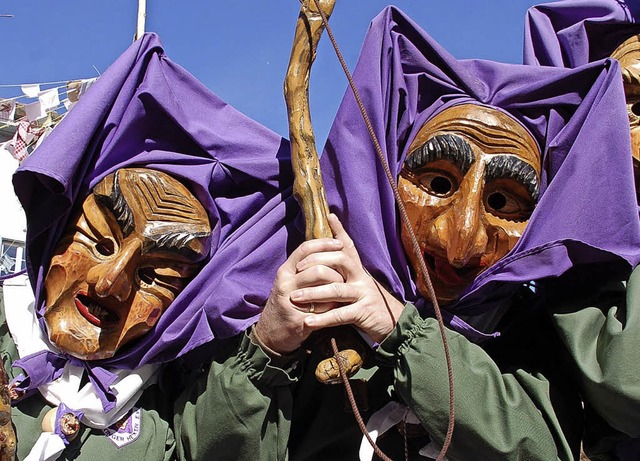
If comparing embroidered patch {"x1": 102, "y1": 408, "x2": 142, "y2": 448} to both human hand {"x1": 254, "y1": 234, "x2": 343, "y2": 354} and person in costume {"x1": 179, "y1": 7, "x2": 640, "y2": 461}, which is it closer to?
person in costume {"x1": 179, "y1": 7, "x2": 640, "y2": 461}

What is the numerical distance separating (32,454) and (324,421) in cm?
76

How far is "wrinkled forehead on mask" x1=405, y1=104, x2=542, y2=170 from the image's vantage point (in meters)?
2.02

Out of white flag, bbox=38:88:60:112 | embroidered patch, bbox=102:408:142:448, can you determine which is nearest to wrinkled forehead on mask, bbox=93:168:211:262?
embroidered patch, bbox=102:408:142:448

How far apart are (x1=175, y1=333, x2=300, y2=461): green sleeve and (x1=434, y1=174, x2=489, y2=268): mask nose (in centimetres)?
48

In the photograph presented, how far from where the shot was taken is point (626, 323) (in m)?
1.75

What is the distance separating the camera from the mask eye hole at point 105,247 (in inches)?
81.7

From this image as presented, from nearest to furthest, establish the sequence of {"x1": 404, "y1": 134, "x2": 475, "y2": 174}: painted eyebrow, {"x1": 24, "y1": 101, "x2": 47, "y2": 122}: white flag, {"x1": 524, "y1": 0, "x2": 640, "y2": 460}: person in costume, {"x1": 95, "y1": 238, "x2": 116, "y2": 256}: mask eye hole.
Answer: {"x1": 524, "y1": 0, "x2": 640, "y2": 460}: person in costume < {"x1": 404, "y1": 134, "x2": 475, "y2": 174}: painted eyebrow < {"x1": 95, "y1": 238, "x2": 116, "y2": 256}: mask eye hole < {"x1": 24, "y1": 101, "x2": 47, "y2": 122}: white flag

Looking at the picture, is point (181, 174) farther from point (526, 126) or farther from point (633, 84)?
point (633, 84)

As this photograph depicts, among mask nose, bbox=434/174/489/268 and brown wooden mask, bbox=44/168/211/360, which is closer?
mask nose, bbox=434/174/489/268

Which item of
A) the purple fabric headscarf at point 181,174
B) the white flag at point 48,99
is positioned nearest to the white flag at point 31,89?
the white flag at point 48,99

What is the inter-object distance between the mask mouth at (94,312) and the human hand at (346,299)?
1.82 ft

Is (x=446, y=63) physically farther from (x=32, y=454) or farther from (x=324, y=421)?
(x=32, y=454)

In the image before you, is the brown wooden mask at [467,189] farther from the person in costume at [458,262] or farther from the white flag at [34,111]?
the white flag at [34,111]


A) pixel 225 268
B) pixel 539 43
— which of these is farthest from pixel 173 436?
pixel 539 43
